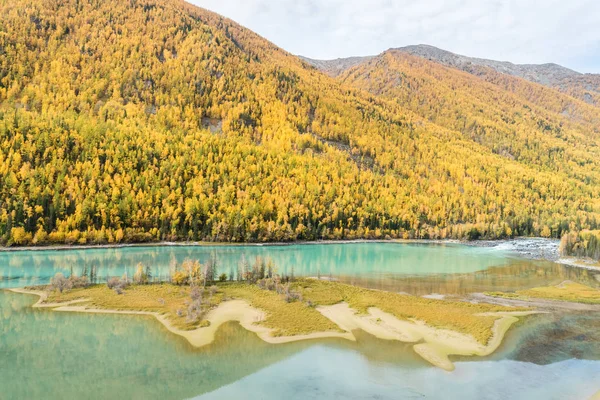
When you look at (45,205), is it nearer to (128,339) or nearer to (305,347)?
(128,339)

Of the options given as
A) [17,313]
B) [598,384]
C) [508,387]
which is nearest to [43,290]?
[17,313]

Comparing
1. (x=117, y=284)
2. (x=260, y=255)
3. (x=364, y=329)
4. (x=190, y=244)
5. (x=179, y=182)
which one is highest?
(x=179, y=182)

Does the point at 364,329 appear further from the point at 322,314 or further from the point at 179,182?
the point at 179,182

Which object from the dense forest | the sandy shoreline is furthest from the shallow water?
the sandy shoreline

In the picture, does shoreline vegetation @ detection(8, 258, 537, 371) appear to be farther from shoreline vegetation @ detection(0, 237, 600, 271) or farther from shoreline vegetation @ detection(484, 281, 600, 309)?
shoreline vegetation @ detection(0, 237, 600, 271)

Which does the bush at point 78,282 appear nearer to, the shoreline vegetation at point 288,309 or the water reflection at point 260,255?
the shoreline vegetation at point 288,309

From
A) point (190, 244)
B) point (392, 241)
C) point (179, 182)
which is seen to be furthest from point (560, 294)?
point (179, 182)
